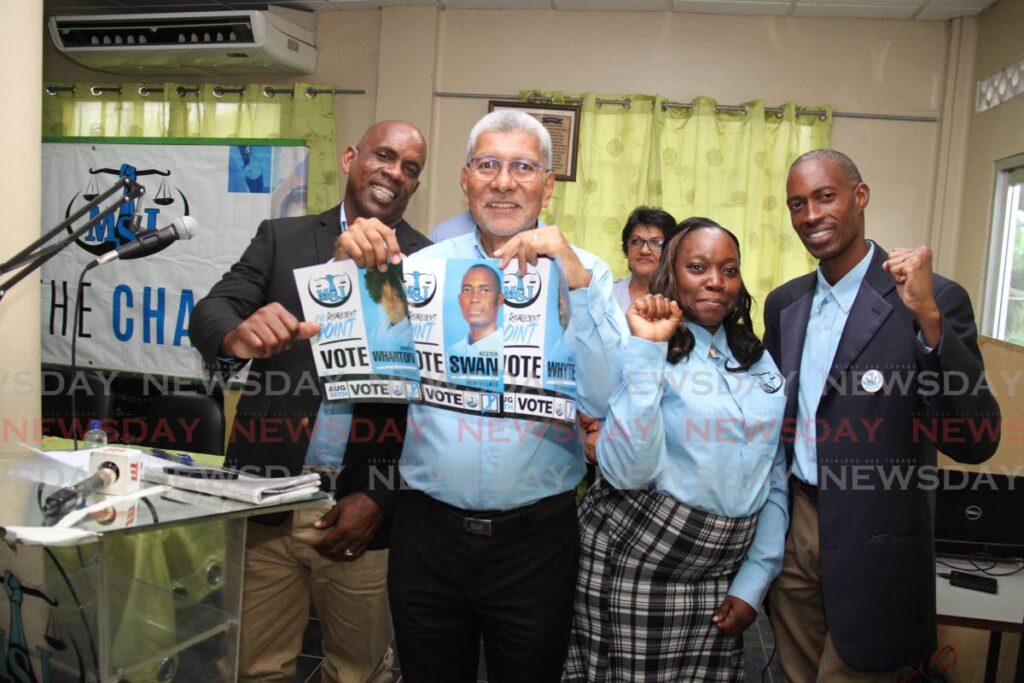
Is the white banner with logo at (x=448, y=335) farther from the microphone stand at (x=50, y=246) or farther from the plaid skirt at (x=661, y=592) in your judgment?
the microphone stand at (x=50, y=246)

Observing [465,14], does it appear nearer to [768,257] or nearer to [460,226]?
[768,257]

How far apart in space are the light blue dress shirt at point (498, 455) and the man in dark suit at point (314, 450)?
0.23 metres

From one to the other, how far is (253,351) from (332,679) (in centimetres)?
94

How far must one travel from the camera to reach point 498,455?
1.60 metres

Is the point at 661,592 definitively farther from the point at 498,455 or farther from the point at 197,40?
the point at 197,40

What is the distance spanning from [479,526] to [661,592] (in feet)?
1.56

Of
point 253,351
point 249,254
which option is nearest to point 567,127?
point 249,254

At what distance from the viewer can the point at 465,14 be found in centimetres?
493

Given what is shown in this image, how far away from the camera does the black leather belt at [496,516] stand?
5.20ft

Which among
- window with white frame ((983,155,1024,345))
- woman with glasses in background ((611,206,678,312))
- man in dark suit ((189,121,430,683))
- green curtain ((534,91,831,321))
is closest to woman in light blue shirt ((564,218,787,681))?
man in dark suit ((189,121,430,683))

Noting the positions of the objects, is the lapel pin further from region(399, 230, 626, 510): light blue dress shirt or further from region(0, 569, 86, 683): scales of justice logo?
region(0, 569, 86, 683): scales of justice logo

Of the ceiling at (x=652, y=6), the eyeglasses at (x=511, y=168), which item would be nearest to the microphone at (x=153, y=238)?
the eyeglasses at (x=511, y=168)

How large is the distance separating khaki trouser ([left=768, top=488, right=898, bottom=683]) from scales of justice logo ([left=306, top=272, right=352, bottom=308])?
1197 mm

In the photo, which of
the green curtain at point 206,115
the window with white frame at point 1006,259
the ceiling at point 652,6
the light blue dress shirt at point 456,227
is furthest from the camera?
the green curtain at point 206,115
